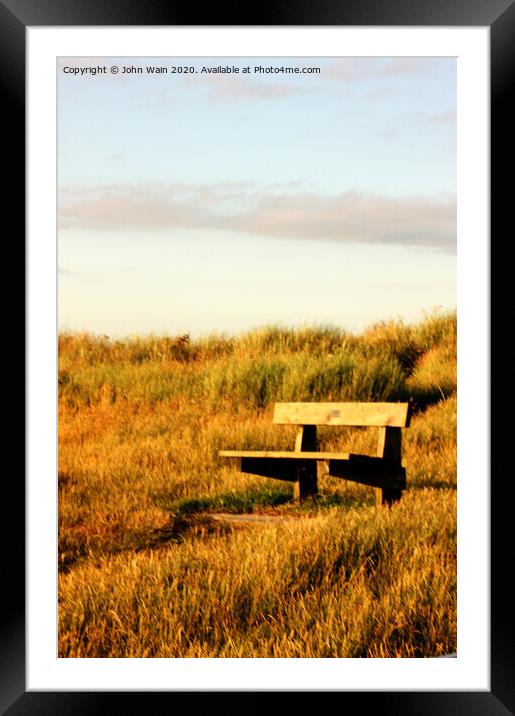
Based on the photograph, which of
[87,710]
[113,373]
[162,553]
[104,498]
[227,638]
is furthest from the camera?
[113,373]

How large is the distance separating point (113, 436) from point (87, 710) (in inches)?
156

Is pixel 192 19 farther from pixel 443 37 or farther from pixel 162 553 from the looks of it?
pixel 162 553

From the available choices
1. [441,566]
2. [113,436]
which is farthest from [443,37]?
[113,436]

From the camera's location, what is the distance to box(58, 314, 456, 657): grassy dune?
3.67 meters

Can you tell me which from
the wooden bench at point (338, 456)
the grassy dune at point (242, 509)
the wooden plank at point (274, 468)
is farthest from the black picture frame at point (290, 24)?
the wooden plank at point (274, 468)

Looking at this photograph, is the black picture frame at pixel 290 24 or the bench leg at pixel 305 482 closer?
the black picture frame at pixel 290 24

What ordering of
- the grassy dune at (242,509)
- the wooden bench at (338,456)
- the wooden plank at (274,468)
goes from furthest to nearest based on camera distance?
the wooden plank at (274,468) < the wooden bench at (338,456) < the grassy dune at (242,509)

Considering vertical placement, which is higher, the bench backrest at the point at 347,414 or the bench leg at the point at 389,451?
Result: the bench backrest at the point at 347,414

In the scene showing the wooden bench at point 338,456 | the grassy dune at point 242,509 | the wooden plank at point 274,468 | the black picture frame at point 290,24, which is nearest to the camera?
the black picture frame at point 290,24

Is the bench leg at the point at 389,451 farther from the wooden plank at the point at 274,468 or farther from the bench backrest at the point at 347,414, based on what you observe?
the wooden plank at the point at 274,468

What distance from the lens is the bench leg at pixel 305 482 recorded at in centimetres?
584

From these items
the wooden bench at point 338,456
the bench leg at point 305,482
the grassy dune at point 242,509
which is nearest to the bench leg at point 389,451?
the wooden bench at point 338,456

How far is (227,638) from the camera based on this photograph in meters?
3.62

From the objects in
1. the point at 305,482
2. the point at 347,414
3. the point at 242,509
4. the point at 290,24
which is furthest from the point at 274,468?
the point at 290,24
